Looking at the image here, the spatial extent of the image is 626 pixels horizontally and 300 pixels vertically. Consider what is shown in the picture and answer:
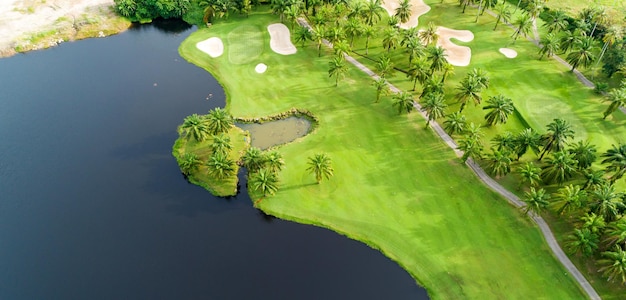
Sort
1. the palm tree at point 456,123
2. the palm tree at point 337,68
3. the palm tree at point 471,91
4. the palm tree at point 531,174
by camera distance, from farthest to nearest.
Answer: the palm tree at point 337,68 < the palm tree at point 471,91 < the palm tree at point 456,123 < the palm tree at point 531,174

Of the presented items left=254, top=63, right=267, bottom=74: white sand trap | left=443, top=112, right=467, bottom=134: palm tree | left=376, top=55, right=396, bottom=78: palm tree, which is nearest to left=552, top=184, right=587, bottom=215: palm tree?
left=443, top=112, right=467, bottom=134: palm tree

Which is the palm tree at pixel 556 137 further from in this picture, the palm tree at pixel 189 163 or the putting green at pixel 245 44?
the putting green at pixel 245 44

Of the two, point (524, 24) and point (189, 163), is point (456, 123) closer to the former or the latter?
point (524, 24)

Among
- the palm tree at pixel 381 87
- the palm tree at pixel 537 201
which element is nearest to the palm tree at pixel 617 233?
the palm tree at pixel 537 201

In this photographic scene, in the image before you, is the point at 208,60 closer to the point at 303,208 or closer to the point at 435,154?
the point at 303,208

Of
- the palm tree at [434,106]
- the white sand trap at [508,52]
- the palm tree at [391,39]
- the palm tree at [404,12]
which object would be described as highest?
the palm tree at [404,12]

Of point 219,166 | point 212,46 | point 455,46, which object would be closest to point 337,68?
point 455,46

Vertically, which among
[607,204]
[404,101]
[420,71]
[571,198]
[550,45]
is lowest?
[571,198]
